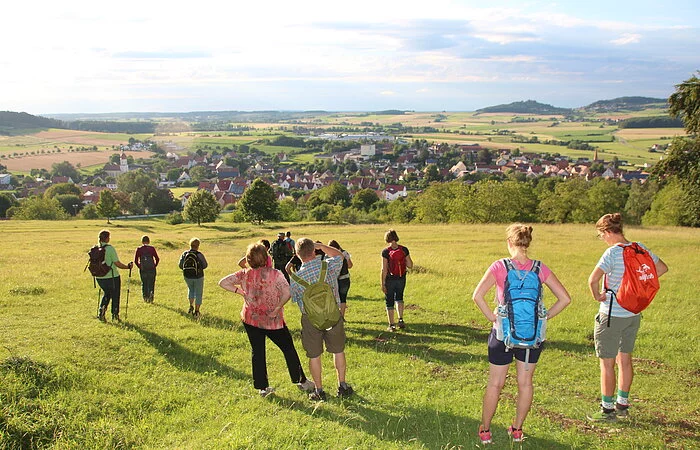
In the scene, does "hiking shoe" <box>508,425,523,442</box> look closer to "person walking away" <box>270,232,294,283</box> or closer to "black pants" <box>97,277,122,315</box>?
"person walking away" <box>270,232,294,283</box>

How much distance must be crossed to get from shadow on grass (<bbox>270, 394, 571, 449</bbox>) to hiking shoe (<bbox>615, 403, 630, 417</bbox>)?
129 cm

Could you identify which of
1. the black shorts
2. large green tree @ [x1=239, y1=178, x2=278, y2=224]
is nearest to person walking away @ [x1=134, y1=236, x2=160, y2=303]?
the black shorts

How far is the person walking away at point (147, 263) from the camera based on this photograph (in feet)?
42.6

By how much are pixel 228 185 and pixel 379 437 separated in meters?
141

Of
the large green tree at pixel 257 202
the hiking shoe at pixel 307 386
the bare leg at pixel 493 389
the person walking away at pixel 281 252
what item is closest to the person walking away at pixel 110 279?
the person walking away at pixel 281 252

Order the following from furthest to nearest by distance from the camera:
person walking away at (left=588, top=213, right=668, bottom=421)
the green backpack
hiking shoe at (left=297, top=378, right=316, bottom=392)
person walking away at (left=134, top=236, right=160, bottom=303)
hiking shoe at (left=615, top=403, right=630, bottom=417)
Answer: person walking away at (left=134, top=236, right=160, bottom=303) → hiking shoe at (left=297, top=378, right=316, bottom=392) → the green backpack → hiking shoe at (left=615, top=403, right=630, bottom=417) → person walking away at (left=588, top=213, right=668, bottom=421)

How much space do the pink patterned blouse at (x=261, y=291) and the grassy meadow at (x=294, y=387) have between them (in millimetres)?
1187

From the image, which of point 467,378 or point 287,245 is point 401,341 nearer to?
point 467,378

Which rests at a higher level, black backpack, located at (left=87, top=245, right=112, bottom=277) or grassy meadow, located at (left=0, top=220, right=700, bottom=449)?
black backpack, located at (left=87, top=245, right=112, bottom=277)

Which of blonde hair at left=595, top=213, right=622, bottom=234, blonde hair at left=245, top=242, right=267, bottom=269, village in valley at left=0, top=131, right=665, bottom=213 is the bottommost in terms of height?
village in valley at left=0, top=131, right=665, bottom=213

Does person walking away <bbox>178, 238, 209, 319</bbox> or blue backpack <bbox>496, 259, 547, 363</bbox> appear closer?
blue backpack <bbox>496, 259, 547, 363</bbox>

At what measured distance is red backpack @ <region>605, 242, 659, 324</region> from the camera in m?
6.20

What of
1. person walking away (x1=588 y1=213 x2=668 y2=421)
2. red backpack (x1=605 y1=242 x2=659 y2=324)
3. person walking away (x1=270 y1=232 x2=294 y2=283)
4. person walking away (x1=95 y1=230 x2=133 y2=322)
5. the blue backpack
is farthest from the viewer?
person walking away (x1=270 y1=232 x2=294 y2=283)

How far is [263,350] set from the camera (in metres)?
7.02
